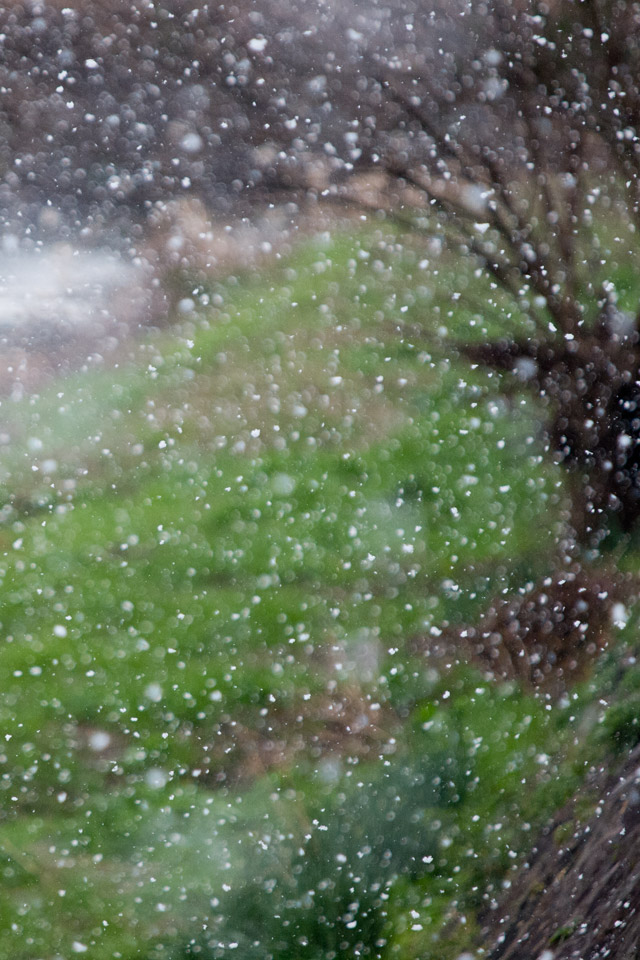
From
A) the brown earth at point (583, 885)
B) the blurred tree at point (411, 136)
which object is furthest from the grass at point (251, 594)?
the brown earth at point (583, 885)

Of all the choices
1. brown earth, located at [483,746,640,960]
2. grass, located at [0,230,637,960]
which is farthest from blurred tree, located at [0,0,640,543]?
brown earth, located at [483,746,640,960]

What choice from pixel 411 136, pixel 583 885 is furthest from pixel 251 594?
pixel 583 885

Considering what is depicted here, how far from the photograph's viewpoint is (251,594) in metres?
0.49

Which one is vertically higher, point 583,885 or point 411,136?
point 411,136

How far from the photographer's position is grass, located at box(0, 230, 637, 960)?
479 mm

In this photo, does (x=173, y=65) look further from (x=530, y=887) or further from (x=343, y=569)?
(x=530, y=887)

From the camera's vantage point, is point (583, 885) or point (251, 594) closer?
point (251, 594)

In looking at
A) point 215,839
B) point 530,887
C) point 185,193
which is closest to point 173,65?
point 185,193

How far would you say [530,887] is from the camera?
0.64 metres

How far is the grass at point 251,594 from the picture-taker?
→ 0.48 meters

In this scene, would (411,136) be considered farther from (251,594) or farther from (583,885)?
(583,885)

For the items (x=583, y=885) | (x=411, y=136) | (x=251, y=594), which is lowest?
(x=583, y=885)

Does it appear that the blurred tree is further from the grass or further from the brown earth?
the brown earth

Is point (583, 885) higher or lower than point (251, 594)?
lower
